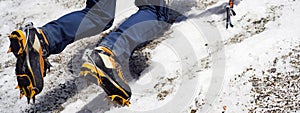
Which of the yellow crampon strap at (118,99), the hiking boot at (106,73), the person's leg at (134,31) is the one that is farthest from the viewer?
the person's leg at (134,31)

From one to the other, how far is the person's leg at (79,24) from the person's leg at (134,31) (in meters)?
0.42

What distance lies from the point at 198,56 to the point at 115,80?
1.68 m

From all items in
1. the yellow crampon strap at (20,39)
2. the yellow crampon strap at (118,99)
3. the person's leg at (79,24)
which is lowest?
the yellow crampon strap at (118,99)

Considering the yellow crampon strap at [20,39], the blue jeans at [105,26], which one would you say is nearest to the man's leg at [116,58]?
the blue jeans at [105,26]

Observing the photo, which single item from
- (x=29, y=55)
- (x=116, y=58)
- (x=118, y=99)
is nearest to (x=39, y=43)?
(x=29, y=55)

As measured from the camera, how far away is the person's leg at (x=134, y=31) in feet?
13.7

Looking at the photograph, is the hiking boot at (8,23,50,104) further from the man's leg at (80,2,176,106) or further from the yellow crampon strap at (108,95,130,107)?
the yellow crampon strap at (108,95,130,107)

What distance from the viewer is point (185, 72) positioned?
16.2 ft

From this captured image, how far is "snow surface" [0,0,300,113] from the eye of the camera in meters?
4.21

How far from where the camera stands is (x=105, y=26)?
200 inches

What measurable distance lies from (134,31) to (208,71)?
1138 millimetres

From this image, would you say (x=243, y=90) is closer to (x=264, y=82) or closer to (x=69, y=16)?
(x=264, y=82)

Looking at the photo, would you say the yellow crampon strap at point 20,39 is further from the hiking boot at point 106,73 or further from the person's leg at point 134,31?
the person's leg at point 134,31

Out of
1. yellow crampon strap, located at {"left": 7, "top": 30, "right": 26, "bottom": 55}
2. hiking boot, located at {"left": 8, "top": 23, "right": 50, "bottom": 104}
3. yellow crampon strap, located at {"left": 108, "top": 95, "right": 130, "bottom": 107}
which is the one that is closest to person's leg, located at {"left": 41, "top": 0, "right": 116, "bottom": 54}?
hiking boot, located at {"left": 8, "top": 23, "right": 50, "bottom": 104}
